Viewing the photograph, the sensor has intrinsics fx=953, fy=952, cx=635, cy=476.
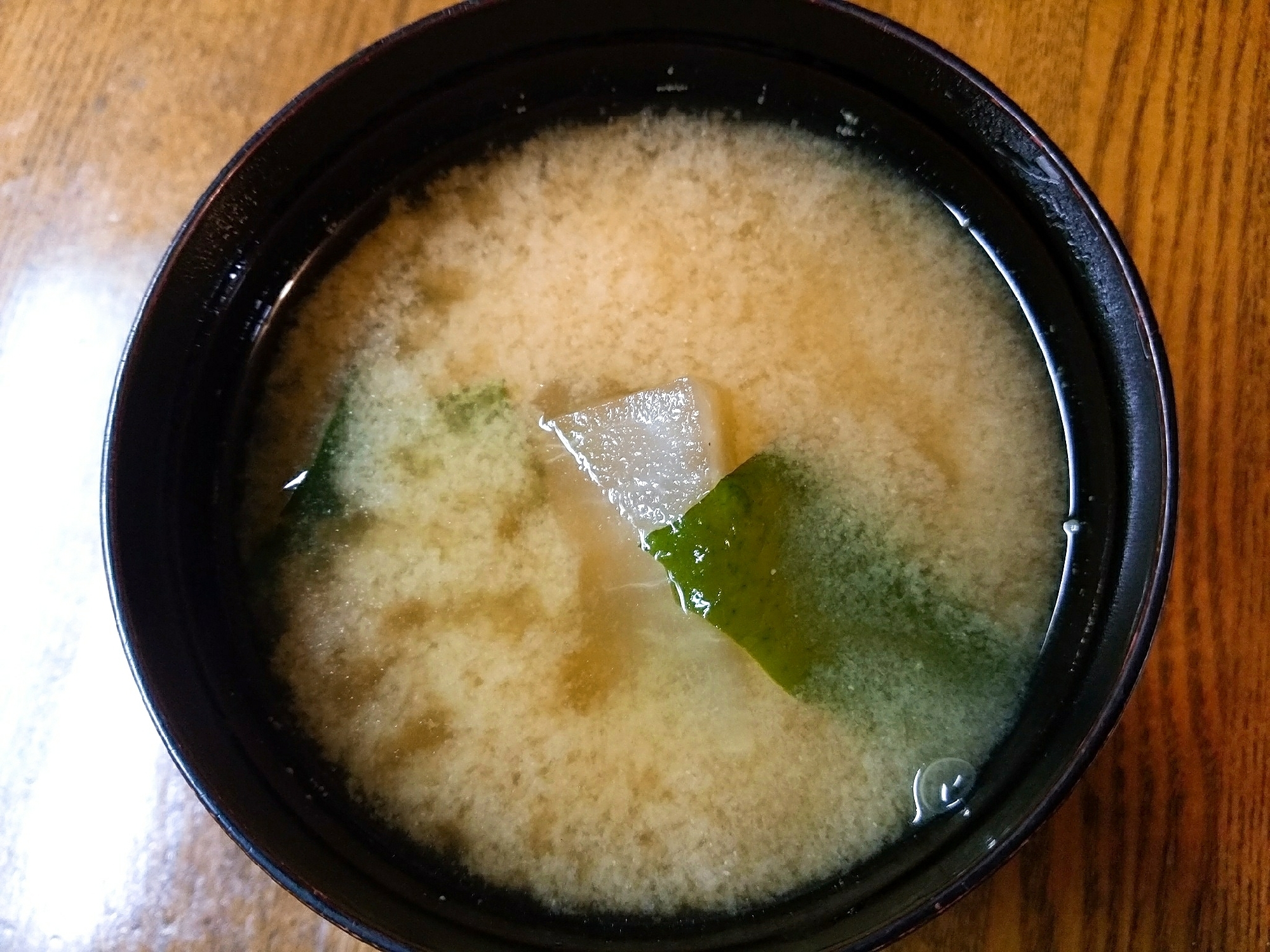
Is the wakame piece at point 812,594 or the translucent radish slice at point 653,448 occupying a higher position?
the translucent radish slice at point 653,448

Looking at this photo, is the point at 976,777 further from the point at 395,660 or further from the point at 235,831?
the point at 235,831

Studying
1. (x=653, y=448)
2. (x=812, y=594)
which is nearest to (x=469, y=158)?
(x=653, y=448)

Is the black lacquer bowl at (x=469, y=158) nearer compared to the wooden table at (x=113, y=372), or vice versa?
the black lacquer bowl at (x=469, y=158)

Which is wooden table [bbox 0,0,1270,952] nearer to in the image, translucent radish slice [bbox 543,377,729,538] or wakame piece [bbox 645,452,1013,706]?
wakame piece [bbox 645,452,1013,706]

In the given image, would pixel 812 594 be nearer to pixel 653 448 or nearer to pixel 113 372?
pixel 653 448

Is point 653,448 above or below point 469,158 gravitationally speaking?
below

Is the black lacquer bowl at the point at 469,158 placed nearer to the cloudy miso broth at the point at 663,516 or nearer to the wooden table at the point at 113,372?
the cloudy miso broth at the point at 663,516

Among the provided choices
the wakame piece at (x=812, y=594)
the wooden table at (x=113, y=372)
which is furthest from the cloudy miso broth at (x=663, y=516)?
the wooden table at (x=113, y=372)
